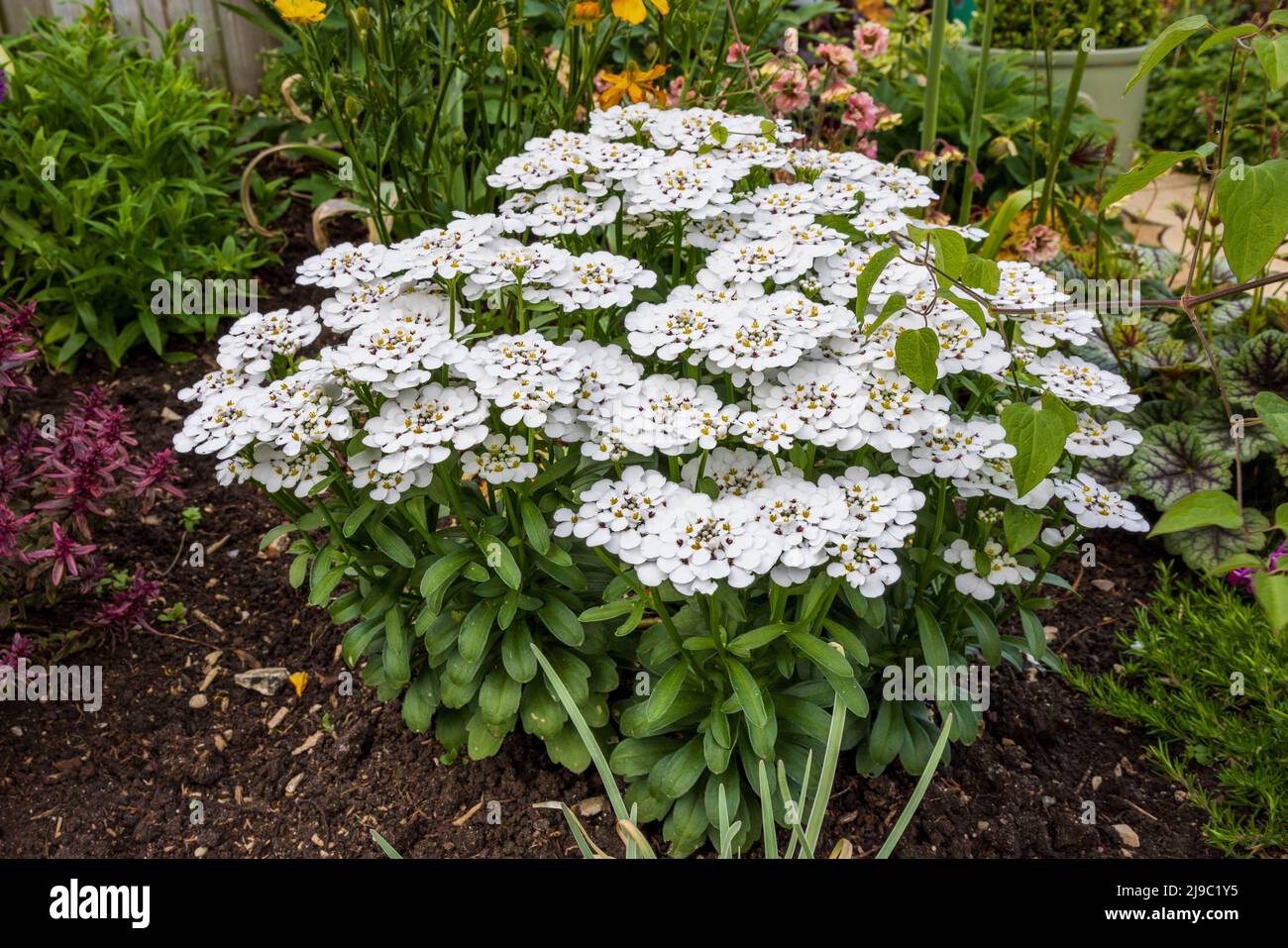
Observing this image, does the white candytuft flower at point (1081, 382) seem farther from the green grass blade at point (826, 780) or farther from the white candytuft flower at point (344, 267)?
the white candytuft flower at point (344, 267)

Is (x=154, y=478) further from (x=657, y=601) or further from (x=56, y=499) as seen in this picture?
(x=657, y=601)

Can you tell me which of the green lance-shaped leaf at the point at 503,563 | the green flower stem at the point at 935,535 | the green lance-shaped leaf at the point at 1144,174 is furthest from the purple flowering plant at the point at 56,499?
the green lance-shaped leaf at the point at 1144,174

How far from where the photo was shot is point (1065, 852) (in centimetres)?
189

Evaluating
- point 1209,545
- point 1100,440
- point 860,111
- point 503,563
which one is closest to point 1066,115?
point 860,111

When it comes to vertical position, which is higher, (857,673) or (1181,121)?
(1181,121)

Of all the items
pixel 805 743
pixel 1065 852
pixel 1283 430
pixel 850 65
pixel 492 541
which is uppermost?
pixel 850 65

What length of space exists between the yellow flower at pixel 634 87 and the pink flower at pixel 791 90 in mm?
320

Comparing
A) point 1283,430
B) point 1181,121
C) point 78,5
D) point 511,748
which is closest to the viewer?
point 1283,430

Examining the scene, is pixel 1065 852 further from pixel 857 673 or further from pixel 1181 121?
pixel 1181 121

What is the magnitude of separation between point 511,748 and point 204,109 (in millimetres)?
2210

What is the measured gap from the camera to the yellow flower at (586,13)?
2.17 meters

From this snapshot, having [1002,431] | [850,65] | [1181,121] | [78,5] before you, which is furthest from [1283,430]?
[1181,121]

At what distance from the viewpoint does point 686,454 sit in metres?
1.69

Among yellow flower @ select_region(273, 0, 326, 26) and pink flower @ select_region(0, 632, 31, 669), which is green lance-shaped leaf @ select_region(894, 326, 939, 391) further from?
pink flower @ select_region(0, 632, 31, 669)
